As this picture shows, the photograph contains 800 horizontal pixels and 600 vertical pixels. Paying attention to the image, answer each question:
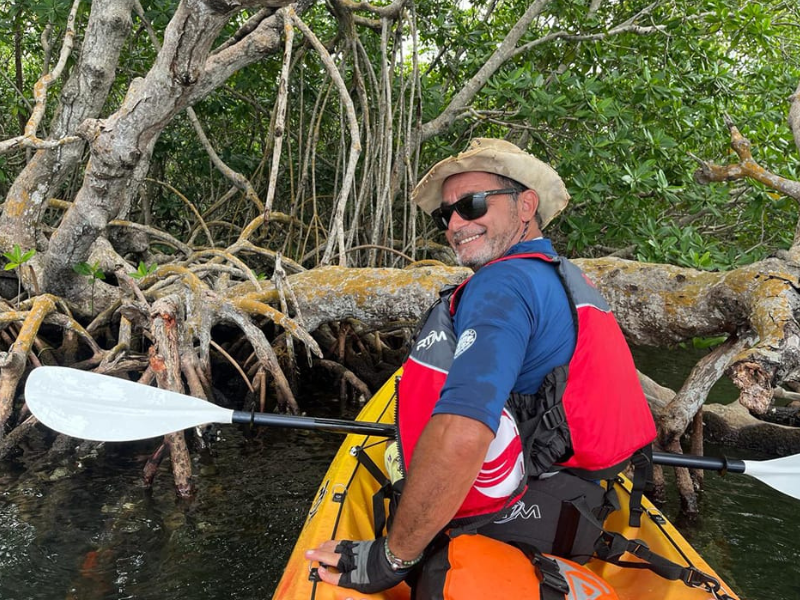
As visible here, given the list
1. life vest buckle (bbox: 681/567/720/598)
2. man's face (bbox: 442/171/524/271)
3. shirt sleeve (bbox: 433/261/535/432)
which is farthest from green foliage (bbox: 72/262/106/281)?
life vest buckle (bbox: 681/567/720/598)

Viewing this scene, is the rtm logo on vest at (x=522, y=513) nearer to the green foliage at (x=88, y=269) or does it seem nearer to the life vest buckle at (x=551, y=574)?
the life vest buckle at (x=551, y=574)

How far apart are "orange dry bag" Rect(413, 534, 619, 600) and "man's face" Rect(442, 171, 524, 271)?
0.72 meters

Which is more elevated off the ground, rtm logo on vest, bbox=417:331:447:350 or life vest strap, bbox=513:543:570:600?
rtm logo on vest, bbox=417:331:447:350

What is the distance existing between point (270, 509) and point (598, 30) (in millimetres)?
4721

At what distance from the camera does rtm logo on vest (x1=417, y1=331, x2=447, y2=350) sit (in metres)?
1.56

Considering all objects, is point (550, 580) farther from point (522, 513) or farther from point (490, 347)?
point (490, 347)

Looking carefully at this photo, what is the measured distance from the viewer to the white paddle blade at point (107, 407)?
242 centimetres

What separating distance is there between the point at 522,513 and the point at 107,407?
1685 millimetres

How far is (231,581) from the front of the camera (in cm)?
276

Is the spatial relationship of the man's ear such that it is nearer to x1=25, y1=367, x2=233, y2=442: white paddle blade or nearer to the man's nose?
the man's nose

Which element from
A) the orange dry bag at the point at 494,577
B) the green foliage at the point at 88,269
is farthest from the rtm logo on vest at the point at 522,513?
the green foliage at the point at 88,269

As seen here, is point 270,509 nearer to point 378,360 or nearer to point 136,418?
point 136,418

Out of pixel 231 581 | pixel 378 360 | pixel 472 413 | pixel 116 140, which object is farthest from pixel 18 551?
pixel 378 360

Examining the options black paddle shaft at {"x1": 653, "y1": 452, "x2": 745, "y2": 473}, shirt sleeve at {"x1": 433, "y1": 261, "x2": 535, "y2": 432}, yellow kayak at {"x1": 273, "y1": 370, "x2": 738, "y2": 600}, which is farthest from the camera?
black paddle shaft at {"x1": 653, "y1": 452, "x2": 745, "y2": 473}
